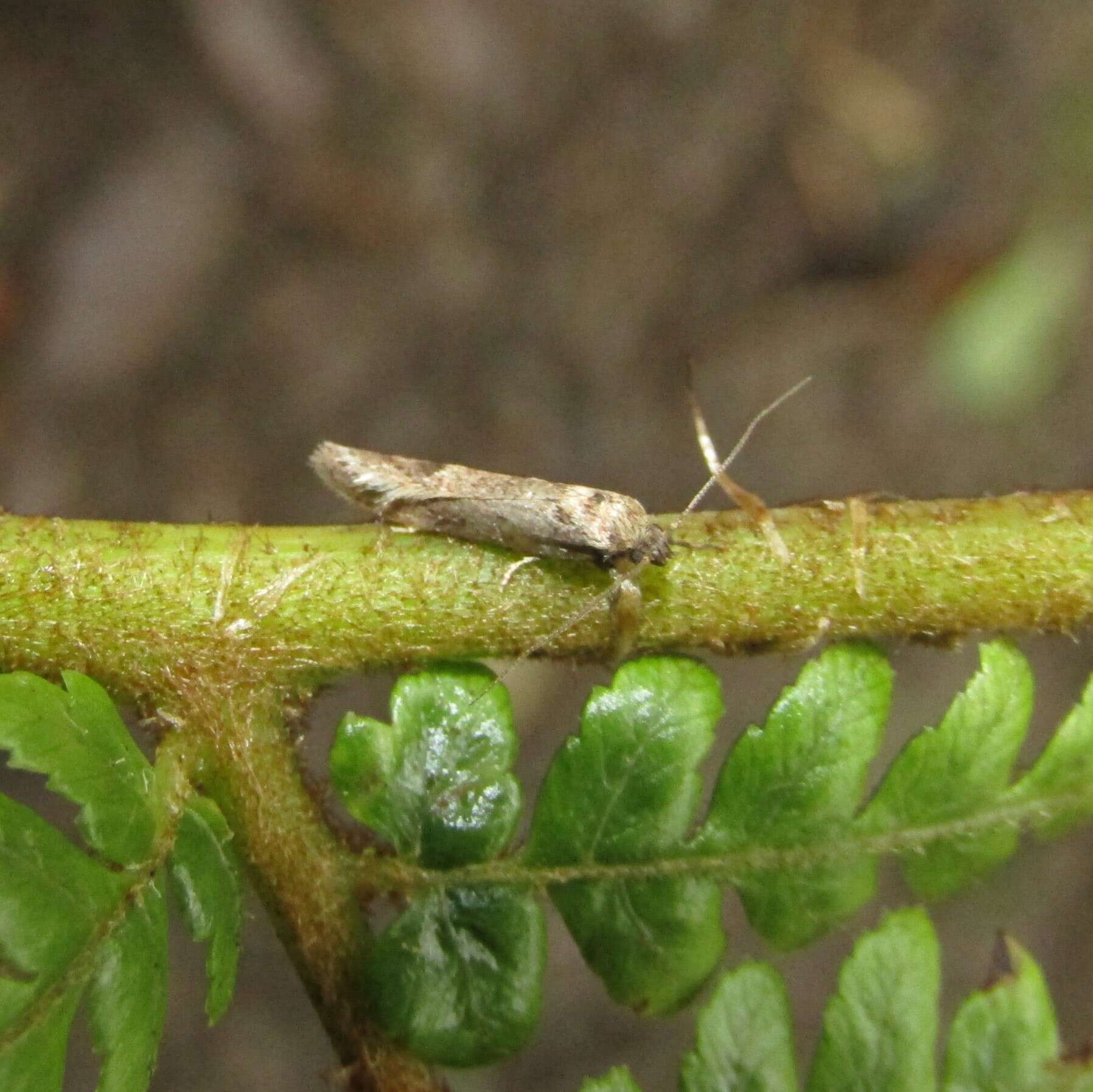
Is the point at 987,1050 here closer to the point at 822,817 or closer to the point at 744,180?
the point at 822,817

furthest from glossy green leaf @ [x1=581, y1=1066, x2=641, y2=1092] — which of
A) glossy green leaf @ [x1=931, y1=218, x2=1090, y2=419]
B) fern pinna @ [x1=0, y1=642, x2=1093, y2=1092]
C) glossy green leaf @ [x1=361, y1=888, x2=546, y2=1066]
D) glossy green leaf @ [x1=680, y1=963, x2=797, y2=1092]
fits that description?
glossy green leaf @ [x1=931, y1=218, x2=1090, y2=419]

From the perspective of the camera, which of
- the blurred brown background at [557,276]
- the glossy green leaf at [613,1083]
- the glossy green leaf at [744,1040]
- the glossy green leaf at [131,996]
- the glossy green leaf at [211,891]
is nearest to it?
the glossy green leaf at [131,996]

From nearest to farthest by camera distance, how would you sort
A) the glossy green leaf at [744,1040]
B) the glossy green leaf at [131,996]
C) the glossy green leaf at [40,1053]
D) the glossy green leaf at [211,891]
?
the glossy green leaf at [40,1053], the glossy green leaf at [131,996], the glossy green leaf at [211,891], the glossy green leaf at [744,1040]

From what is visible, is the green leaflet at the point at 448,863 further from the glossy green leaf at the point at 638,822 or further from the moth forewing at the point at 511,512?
the moth forewing at the point at 511,512

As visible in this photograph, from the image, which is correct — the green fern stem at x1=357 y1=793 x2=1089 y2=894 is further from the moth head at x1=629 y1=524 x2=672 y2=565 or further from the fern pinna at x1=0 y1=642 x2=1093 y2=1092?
the moth head at x1=629 y1=524 x2=672 y2=565

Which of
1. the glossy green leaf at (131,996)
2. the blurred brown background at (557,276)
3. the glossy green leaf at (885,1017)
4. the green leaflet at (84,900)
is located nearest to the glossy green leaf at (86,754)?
the green leaflet at (84,900)

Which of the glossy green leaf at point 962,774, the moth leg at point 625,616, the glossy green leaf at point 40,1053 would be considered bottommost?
the glossy green leaf at point 40,1053

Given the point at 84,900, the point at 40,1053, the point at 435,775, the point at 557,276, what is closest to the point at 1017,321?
the point at 557,276
